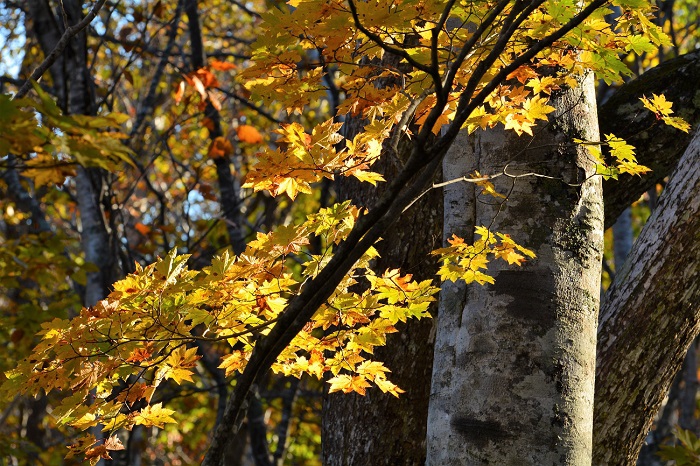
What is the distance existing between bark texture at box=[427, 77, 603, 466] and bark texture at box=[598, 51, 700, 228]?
663 millimetres

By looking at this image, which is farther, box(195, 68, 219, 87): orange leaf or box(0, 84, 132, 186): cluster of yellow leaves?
box(195, 68, 219, 87): orange leaf

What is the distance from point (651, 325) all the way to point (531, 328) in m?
0.63

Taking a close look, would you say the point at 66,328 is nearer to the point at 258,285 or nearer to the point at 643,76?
the point at 258,285

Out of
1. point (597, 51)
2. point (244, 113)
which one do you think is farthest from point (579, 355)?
point (244, 113)

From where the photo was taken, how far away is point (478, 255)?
1997 millimetres

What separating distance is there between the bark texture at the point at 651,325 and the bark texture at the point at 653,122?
402mm

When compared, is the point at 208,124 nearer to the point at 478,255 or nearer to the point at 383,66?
the point at 383,66

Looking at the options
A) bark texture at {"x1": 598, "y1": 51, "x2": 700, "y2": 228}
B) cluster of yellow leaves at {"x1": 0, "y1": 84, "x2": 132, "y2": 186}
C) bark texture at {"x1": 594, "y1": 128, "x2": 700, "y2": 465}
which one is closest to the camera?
cluster of yellow leaves at {"x1": 0, "y1": 84, "x2": 132, "y2": 186}

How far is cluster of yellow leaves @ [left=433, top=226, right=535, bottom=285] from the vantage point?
1.97 m

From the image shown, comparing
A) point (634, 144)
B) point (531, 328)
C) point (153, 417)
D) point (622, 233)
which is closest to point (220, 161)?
point (622, 233)

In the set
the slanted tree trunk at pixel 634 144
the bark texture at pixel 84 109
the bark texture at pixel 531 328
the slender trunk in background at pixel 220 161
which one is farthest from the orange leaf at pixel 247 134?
the bark texture at pixel 531 328

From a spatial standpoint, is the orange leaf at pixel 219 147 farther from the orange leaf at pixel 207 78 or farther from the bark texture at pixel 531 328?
the bark texture at pixel 531 328

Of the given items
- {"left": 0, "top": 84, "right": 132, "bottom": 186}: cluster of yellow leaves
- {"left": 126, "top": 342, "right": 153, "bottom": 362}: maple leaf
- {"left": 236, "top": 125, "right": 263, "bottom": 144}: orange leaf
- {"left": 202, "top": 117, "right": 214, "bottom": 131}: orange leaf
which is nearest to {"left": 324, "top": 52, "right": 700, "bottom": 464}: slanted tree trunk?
{"left": 126, "top": 342, "right": 153, "bottom": 362}: maple leaf

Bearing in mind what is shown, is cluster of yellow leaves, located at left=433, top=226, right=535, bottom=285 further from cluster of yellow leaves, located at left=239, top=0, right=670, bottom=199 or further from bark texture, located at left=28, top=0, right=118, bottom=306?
bark texture, located at left=28, top=0, right=118, bottom=306
